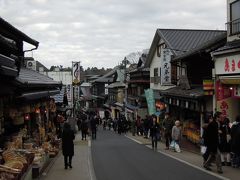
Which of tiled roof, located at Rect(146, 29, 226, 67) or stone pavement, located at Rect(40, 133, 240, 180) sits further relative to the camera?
tiled roof, located at Rect(146, 29, 226, 67)

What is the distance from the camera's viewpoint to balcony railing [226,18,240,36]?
886 inches

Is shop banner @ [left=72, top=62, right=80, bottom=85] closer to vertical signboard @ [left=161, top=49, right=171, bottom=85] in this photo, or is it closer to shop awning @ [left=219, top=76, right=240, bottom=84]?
vertical signboard @ [left=161, top=49, right=171, bottom=85]

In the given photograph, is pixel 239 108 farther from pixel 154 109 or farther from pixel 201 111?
pixel 154 109

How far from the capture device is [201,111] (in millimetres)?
26375

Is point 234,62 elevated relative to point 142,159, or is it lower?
elevated

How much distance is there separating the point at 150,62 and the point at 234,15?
25.5 metres

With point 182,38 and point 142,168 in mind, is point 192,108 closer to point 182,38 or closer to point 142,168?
point 142,168

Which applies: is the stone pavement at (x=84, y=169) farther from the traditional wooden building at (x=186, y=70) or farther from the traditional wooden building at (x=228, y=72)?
the traditional wooden building at (x=186, y=70)

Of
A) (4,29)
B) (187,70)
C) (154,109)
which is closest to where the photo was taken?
(4,29)

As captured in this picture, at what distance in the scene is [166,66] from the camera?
34500 millimetres

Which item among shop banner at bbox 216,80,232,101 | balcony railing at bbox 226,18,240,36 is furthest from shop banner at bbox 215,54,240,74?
balcony railing at bbox 226,18,240,36

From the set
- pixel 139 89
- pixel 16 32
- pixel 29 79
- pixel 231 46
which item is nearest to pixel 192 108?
pixel 231 46

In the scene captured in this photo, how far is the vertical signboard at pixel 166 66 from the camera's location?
3387cm

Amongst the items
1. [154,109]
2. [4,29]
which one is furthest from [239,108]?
[154,109]
